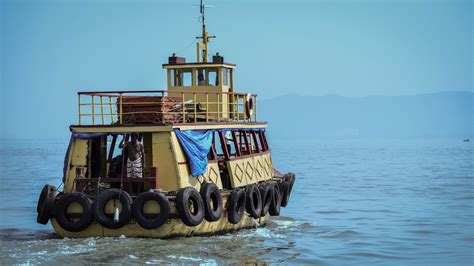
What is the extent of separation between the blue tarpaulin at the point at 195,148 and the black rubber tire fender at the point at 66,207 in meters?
2.45

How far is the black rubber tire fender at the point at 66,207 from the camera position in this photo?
17984 mm

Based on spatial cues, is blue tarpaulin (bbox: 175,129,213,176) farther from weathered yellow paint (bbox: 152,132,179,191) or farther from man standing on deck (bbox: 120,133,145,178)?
man standing on deck (bbox: 120,133,145,178)

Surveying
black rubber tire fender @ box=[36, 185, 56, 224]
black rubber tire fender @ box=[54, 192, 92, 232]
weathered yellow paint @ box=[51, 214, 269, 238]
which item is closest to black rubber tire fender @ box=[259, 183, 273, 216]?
weathered yellow paint @ box=[51, 214, 269, 238]

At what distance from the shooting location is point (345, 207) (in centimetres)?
3139

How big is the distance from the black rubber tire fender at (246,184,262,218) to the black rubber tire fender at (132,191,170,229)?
3477 millimetres

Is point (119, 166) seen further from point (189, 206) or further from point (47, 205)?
point (189, 206)

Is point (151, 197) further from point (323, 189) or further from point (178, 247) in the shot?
point (323, 189)

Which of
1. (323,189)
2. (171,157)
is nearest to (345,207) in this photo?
(323,189)

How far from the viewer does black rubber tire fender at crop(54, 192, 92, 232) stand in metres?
18.0

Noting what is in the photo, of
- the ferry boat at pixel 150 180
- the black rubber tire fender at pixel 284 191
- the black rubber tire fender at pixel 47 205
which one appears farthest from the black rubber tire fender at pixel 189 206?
the black rubber tire fender at pixel 284 191

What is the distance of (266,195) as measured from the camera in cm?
2233

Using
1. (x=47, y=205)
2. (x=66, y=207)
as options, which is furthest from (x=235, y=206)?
(x=47, y=205)

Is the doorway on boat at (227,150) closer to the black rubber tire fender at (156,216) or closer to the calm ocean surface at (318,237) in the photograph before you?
the calm ocean surface at (318,237)

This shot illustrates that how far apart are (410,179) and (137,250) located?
33382mm
